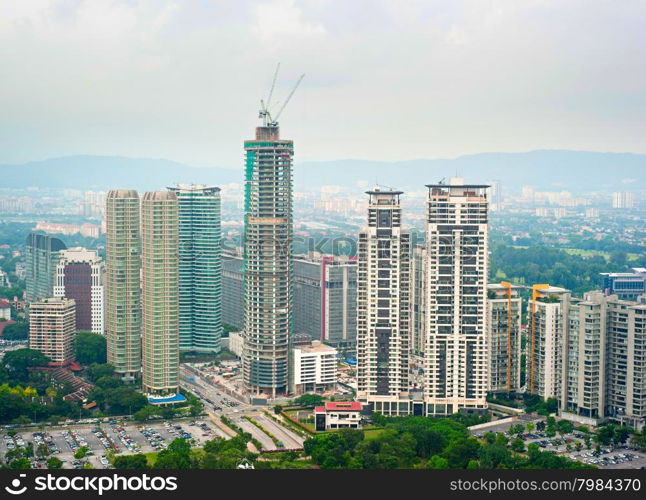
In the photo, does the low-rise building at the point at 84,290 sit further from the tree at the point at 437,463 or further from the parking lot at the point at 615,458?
the parking lot at the point at 615,458

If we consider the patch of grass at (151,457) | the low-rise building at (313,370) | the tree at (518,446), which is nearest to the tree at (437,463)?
the tree at (518,446)

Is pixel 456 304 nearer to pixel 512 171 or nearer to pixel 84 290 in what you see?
pixel 84 290

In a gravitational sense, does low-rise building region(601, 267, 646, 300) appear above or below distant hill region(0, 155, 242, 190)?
below

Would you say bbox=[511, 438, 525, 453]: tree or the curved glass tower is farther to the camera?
the curved glass tower

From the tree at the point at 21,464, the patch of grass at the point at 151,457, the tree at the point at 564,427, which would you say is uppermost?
the tree at the point at 21,464

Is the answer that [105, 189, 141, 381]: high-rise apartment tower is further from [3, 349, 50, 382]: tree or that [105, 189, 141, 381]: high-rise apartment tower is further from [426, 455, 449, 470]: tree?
[426, 455, 449, 470]: tree

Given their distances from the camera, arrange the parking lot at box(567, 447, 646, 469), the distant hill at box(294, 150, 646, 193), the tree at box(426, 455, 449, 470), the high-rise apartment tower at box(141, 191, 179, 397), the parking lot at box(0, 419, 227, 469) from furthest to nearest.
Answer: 1. the distant hill at box(294, 150, 646, 193)
2. the high-rise apartment tower at box(141, 191, 179, 397)
3. the parking lot at box(0, 419, 227, 469)
4. the parking lot at box(567, 447, 646, 469)
5. the tree at box(426, 455, 449, 470)

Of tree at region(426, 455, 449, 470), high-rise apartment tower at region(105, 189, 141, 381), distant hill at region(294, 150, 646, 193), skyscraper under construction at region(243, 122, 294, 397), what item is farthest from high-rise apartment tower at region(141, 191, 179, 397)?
distant hill at region(294, 150, 646, 193)

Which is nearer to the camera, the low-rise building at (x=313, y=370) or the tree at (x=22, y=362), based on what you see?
the low-rise building at (x=313, y=370)
